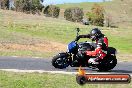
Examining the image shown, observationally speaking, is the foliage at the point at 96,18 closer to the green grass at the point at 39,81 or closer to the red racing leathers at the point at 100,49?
the red racing leathers at the point at 100,49

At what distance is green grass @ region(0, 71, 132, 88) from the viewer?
473 inches

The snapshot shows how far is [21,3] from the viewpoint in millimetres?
133125

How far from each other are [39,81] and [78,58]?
4462 millimetres

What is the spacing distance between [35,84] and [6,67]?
16.4ft

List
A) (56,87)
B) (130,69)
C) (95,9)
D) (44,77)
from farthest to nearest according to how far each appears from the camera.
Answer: (95,9) < (130,69) < (44,77) < (56,87)

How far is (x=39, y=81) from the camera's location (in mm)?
12734

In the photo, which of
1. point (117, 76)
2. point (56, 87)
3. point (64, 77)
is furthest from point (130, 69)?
point (117, 76)

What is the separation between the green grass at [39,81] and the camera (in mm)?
12008

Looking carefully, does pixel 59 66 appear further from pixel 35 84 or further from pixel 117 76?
pixel 117 76

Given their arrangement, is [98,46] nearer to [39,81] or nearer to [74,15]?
[39,81]

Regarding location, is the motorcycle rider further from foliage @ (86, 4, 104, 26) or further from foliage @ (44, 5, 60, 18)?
foliage @ (44, 5, 60, 18)

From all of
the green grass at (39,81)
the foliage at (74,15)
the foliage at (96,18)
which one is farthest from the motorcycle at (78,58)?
the foliage at (74,15)

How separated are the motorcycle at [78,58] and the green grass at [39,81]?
2.82 m

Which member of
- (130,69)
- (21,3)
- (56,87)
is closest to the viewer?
(56,87)
